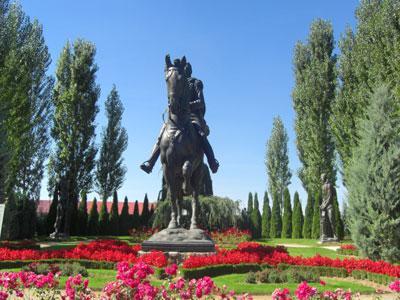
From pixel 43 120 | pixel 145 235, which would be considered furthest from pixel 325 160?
pixel 43 120

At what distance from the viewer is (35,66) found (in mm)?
26484

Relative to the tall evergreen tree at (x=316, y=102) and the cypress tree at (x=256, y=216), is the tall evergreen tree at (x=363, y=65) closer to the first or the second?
the tall evergreen tree at (x=316, y=102)

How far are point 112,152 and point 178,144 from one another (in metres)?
27.8

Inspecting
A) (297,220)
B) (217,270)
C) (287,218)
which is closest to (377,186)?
(217,270)

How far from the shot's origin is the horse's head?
31.9 feet

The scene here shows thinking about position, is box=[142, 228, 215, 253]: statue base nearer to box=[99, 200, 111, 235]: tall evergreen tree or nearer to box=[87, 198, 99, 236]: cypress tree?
box=[87, 198, 99, 236]: cypress tree

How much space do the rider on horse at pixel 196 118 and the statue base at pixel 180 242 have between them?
1.75 metres

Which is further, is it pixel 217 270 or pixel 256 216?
pixel 256 216

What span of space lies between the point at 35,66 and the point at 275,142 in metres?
27.5

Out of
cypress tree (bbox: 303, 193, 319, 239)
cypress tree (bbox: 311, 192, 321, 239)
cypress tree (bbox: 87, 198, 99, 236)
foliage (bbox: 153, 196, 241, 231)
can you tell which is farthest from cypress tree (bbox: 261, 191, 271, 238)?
cypress tree (bbox: 87, 198, 99, 236)

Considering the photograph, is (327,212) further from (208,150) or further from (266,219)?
(208,150)

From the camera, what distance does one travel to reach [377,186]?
11.7m

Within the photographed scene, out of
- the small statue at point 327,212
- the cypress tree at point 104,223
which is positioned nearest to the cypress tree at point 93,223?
the cypress tree at point 104,223

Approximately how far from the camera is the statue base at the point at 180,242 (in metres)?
9.59
